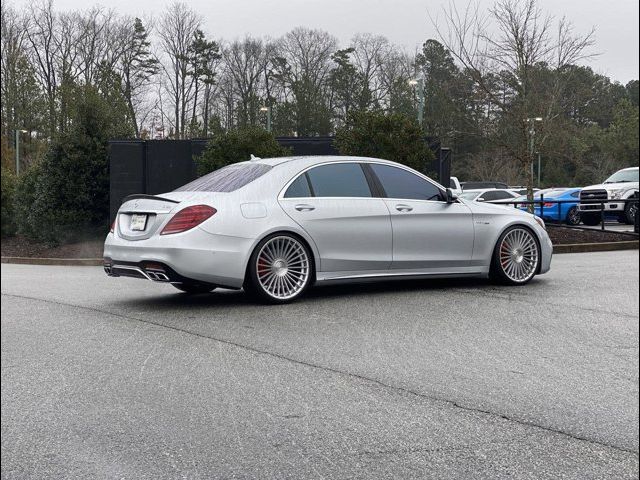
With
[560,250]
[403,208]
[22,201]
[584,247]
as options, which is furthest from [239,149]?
[22,201]

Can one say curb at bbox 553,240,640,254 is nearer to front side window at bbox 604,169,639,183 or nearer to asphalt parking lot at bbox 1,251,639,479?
asphalt parking lot at bbox 1,251,639,479

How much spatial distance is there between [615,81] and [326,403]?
75.4 inches

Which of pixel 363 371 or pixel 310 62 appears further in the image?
pixel 310 62

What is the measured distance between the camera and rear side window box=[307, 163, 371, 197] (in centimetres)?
687

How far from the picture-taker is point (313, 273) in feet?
21.8

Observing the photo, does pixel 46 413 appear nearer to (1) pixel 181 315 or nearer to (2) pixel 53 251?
(1) pixel 181 315

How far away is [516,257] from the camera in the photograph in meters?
7.48

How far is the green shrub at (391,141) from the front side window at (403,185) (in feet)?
20.8

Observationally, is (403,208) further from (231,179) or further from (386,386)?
(386,386)

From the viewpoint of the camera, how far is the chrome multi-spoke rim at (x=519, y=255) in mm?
7407

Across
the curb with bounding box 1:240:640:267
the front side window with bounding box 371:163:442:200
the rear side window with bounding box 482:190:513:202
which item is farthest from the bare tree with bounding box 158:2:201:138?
the rear side window with bounding box 482:190:513:202

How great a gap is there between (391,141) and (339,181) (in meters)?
7.11

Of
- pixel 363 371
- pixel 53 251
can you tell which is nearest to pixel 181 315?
pixel 363 371

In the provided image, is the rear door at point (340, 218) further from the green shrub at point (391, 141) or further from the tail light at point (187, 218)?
the green shrub at point (391, 141)
